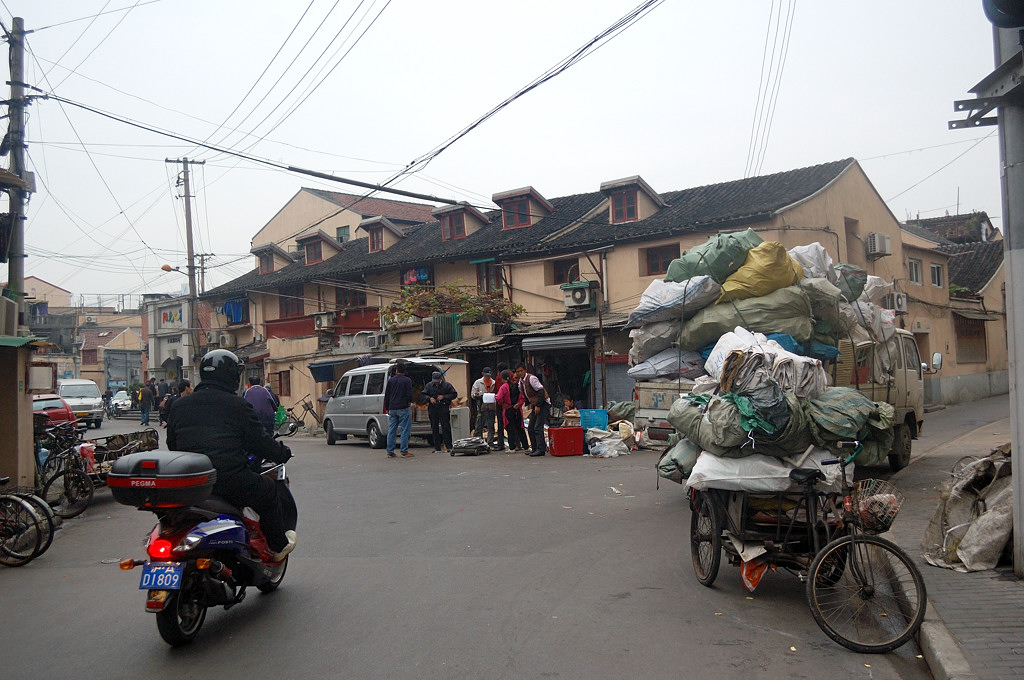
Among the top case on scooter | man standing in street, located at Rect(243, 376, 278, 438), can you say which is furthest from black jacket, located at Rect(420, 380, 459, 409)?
the top case on scooter

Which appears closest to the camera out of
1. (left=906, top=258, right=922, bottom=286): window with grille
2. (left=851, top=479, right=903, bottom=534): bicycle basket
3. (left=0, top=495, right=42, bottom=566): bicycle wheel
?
(left=851, top=479, right=903, bottom=534): bicycle basket

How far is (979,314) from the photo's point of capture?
105ft

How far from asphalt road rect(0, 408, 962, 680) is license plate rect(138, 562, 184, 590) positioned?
51cm

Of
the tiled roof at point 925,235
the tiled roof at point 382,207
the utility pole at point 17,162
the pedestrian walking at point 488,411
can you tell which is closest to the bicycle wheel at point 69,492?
the utility pole at point 17,162

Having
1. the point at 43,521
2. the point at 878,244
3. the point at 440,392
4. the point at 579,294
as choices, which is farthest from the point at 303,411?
the point at 43,521

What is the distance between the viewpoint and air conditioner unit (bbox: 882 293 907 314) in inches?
945

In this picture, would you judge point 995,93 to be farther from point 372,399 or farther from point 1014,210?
point 372,399

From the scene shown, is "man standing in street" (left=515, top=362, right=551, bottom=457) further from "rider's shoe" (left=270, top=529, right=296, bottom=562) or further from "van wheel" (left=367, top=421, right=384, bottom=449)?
"rider's shoe" (left=270, top=529, right=296, bottom=562)

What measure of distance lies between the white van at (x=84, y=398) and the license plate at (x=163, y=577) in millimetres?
27431

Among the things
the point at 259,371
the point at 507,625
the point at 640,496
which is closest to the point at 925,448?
the point at 640,496

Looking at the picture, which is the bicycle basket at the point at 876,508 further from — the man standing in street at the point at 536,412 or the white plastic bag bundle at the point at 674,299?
the man standing in street at the point at 536,412

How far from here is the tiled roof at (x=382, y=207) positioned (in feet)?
142

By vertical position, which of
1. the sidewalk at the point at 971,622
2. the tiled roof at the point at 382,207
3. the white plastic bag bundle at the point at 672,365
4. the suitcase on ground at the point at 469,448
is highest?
the tiled roof at the point at 382,207

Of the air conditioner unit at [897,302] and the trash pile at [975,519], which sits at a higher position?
the air conditioner unit at [897,302]
